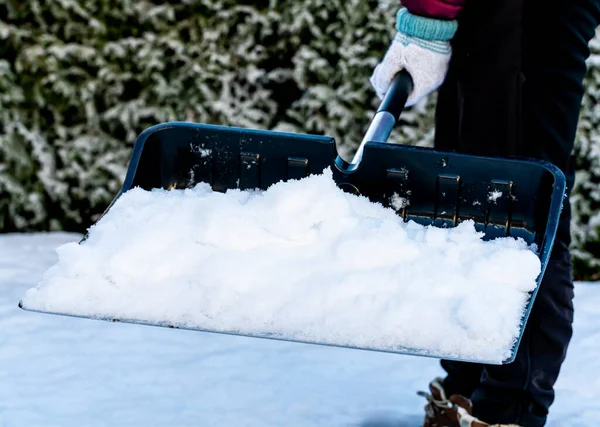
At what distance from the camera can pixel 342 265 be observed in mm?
1217

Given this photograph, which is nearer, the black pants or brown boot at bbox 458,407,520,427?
the black pants

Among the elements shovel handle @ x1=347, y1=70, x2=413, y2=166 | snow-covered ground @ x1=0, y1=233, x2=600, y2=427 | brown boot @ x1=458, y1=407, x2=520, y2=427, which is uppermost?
shovel handle @ x1=347, y1=70, x2=413, y2=166

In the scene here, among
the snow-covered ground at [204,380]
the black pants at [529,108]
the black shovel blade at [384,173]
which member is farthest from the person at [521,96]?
the snow-covered ground at [204,380]

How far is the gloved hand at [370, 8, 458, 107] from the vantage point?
1.67 meters

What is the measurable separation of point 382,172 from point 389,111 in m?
0.23

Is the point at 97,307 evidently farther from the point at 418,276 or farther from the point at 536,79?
the point at 536,79

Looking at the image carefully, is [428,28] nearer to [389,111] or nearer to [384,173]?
[389,111]

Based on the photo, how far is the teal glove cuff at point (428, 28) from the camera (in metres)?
1.66

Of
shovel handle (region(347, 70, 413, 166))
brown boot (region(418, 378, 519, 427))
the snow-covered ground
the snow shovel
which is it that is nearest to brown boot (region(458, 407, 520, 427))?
brown boot (region(418, 378, 519, 427))

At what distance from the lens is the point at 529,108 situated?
1.54 metres

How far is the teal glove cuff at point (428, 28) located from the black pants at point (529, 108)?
0.09ft

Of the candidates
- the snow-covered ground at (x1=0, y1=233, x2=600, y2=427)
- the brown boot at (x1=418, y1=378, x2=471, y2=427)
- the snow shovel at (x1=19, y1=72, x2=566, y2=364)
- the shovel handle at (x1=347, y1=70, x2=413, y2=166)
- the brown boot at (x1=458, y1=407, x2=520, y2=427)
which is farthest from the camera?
the snow-covered ground at (x1=0, y1=233, x2=600, y2=427)

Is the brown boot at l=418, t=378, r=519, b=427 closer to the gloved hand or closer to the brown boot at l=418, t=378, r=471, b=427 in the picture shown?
the brown boot at l=418, t=378, r=471, b=427

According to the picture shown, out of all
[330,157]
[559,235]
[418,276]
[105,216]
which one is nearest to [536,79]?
[559,235]
